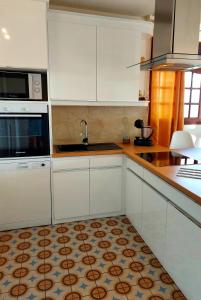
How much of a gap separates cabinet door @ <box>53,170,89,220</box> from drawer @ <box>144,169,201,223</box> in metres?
0.83

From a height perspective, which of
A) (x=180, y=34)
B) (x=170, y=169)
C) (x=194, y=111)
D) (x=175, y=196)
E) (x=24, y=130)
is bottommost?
(x=175, y=196)

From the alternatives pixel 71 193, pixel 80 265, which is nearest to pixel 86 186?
pixel 71 193

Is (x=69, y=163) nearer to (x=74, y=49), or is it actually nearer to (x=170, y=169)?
(x=170, y=169)

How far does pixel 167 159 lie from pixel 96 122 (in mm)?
1225

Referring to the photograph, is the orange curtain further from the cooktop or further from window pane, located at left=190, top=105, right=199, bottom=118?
the cooktop

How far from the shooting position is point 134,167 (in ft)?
8.22

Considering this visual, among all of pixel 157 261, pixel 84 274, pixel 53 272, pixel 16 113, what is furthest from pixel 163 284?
pixel 16 113

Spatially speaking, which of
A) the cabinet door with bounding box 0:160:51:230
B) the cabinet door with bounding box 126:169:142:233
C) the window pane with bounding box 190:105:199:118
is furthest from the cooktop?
the window pane with bounding box 190:105:199:118

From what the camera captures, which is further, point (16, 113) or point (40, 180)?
point (40, 180)

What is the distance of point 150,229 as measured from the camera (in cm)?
218

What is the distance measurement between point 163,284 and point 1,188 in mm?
1783

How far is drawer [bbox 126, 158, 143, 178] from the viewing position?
235cm

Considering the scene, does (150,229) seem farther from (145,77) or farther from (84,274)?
(145,77)

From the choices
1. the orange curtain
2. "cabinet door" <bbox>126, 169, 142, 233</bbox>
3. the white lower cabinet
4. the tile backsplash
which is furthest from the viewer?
the orange curtain
